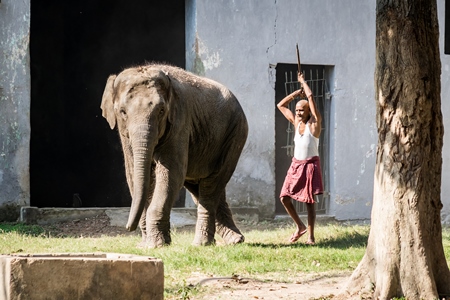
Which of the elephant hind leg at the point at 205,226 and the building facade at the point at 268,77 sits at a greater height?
the building facade at the point at 268,77

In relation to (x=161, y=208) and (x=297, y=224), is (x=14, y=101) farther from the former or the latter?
(x=297, y=224)

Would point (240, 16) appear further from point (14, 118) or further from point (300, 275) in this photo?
point (300, 275)

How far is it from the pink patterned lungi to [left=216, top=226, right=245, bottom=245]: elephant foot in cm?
77

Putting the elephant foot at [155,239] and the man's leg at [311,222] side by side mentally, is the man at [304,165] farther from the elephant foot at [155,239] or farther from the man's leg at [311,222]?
the elephant foot at [155,239]

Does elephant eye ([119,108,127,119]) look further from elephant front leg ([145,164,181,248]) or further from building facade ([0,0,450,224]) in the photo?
building facade ([0,0,450,224])

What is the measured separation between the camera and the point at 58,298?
522cm

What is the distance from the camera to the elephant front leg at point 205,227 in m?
10.0

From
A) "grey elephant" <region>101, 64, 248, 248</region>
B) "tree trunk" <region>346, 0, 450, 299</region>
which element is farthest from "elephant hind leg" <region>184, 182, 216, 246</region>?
"tree trunk" <region>346, 0, 450, 299</region>

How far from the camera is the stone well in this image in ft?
16.9

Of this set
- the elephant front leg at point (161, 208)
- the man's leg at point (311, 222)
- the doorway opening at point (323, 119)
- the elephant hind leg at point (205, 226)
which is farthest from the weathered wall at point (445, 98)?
the elephant front leg at point (161, 208)

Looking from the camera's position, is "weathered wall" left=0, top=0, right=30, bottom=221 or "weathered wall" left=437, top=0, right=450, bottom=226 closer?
"weathered wall" left=0, top=0, right=30, bottom=221

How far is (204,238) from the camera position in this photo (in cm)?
1005

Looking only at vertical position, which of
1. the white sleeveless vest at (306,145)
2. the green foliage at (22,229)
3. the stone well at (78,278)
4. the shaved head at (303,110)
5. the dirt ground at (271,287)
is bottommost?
the green foliage at (22,229)

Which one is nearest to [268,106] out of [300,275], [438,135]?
[300,275]
